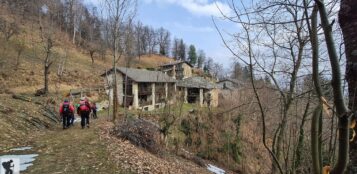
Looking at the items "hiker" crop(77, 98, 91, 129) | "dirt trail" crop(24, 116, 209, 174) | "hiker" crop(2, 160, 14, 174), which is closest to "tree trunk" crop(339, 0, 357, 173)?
"hiker" crop(2, 160, 14, 174)

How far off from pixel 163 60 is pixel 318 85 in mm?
90918

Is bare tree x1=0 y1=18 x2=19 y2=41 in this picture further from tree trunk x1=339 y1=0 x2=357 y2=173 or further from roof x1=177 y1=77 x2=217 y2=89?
tree trunk x1=339 y1=0 x2=357 y2=173

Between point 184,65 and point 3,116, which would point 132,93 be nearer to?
point 3,116

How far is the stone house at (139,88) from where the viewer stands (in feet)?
128

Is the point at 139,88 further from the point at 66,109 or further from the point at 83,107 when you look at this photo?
the point at 83,107

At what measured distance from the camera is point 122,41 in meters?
21.5

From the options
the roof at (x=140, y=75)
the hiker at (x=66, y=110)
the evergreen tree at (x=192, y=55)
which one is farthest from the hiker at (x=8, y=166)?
the evergreen tree at (x=192, y=55)

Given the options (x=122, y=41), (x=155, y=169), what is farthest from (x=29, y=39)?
(x=155, y=169)

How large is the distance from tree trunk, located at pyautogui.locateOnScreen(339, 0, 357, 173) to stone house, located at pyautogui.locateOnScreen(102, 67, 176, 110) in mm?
35279

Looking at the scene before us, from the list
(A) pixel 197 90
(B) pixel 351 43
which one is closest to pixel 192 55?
(A) pixel 197 90

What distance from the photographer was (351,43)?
1.77 metres

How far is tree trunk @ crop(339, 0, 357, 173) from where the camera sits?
5.75 ft

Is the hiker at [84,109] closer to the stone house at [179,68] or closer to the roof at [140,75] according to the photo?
the roof at [140,75]

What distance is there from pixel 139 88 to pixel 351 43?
1560 inches
